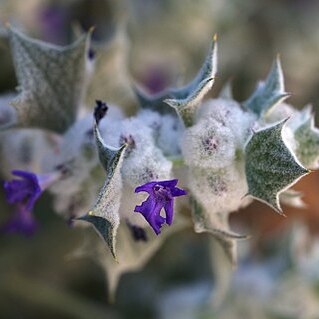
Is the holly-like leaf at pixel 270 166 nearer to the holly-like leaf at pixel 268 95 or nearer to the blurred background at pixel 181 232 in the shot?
the holly-like leaf at pixel 268 95

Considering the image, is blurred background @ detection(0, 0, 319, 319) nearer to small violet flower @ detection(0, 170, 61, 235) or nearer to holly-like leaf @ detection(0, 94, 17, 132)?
holly-like leaf @ detection(0, 94, 17, 132)

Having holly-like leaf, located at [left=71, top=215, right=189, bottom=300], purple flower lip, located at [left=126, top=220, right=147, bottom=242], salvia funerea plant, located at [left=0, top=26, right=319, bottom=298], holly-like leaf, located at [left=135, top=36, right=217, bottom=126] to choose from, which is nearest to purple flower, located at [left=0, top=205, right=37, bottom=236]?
salvia funerea plant, located at [left=0, top=26, right=319, bottom=298]

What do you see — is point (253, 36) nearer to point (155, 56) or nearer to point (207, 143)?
point (155, 56)

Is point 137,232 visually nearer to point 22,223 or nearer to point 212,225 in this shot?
point 212,225

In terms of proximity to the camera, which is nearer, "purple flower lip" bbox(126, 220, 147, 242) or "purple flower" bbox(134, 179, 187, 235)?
"purple flower" bbox(134, 179, 187, 235)

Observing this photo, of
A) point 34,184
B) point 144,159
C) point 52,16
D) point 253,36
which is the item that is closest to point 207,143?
point 144,159

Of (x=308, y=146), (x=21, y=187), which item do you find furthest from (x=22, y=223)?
(x=308, y=146)
